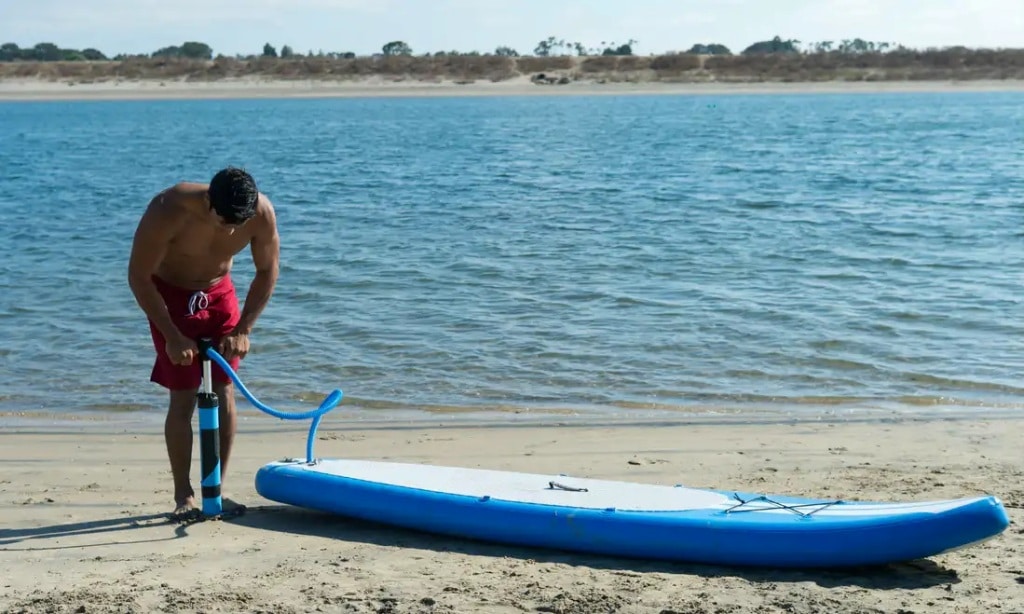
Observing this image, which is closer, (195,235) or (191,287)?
(195,235)

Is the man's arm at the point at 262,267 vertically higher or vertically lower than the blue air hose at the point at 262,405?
higher

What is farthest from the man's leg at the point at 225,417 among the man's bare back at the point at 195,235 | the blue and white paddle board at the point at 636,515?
the man's bare back at the point at 195,235

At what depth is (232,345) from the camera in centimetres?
508

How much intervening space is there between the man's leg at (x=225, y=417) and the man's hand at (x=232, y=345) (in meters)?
0.17

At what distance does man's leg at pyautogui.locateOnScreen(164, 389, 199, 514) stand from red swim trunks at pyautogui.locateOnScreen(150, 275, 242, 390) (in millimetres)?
63

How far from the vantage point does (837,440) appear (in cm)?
652

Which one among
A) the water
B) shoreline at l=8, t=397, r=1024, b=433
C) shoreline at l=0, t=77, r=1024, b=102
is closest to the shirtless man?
shoreline at l=8, t=397, r=1024, b=433

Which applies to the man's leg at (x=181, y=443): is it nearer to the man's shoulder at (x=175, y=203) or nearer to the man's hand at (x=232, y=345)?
the man's hand at (x=232, y=345)

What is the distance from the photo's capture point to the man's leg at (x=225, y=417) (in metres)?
5.21

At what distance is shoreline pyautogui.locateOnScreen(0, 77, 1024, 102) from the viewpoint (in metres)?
68.1

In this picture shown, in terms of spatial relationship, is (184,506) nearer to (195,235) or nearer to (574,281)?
(195,235)

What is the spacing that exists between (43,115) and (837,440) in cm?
5112

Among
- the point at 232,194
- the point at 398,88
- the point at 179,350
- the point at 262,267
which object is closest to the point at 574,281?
the point at 262,267

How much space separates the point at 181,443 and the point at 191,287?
0.66 metres
